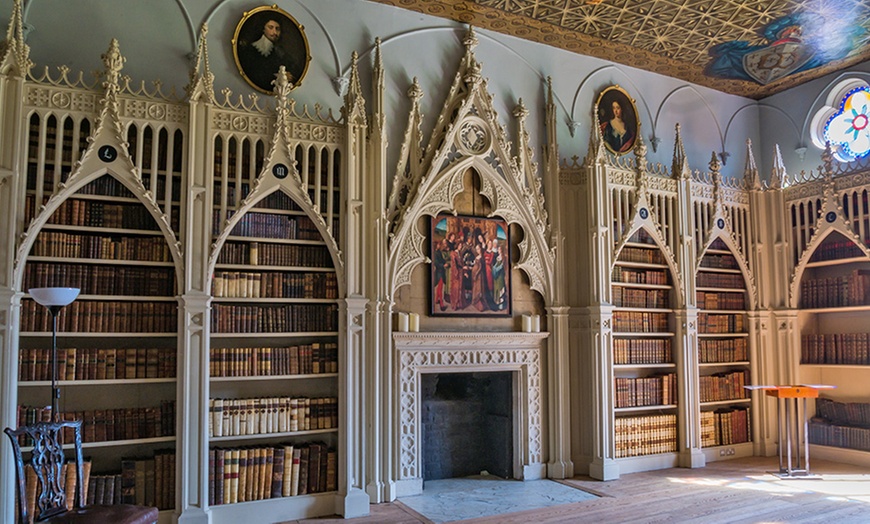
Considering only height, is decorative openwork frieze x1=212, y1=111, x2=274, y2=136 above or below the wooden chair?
above

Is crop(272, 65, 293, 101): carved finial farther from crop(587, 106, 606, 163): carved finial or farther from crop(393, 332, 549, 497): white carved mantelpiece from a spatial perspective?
crop(587, 106, 606, 163): carved finial

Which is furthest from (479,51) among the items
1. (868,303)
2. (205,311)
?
(868,303)

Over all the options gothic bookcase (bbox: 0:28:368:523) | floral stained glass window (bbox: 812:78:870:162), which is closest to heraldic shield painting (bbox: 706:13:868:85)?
floral stained glass window (bbox: 812:78:870:162)

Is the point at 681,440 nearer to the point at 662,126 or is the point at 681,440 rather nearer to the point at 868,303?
the point at 868,303

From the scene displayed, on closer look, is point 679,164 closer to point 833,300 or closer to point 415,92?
point 833,300

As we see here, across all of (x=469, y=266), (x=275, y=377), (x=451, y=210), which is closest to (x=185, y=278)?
(x=275, y=377)

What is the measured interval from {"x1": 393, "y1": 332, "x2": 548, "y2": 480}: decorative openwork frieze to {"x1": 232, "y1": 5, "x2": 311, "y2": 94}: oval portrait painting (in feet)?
9.77

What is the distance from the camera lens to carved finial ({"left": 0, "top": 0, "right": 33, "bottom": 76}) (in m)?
5.11

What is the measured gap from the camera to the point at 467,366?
704 cm

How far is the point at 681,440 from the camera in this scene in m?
7.99

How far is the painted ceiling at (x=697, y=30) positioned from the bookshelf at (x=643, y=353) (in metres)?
2.48

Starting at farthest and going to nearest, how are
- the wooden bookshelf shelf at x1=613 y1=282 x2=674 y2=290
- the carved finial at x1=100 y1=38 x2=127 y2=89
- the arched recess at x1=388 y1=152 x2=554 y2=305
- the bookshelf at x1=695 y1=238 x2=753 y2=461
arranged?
the bookshelf at x1=695 y1=238 x2=753 y2=461
the wooden bookshelf shelf at x1=613 y1=282 x2=674 y2=290
the arched recess at x1=388 y1=152 x2=554 y2=305
the carved finial at x1=100 y1=38 x2=127 y2=89

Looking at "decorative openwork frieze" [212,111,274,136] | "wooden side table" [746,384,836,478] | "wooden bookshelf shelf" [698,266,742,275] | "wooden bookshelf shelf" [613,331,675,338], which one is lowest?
"wooden side table" [746,384,836,478]

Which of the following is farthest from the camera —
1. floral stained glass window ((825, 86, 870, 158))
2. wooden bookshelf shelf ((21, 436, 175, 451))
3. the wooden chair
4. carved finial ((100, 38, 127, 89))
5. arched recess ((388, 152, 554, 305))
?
floral stained glass window ((825, 86, 870, 158))
